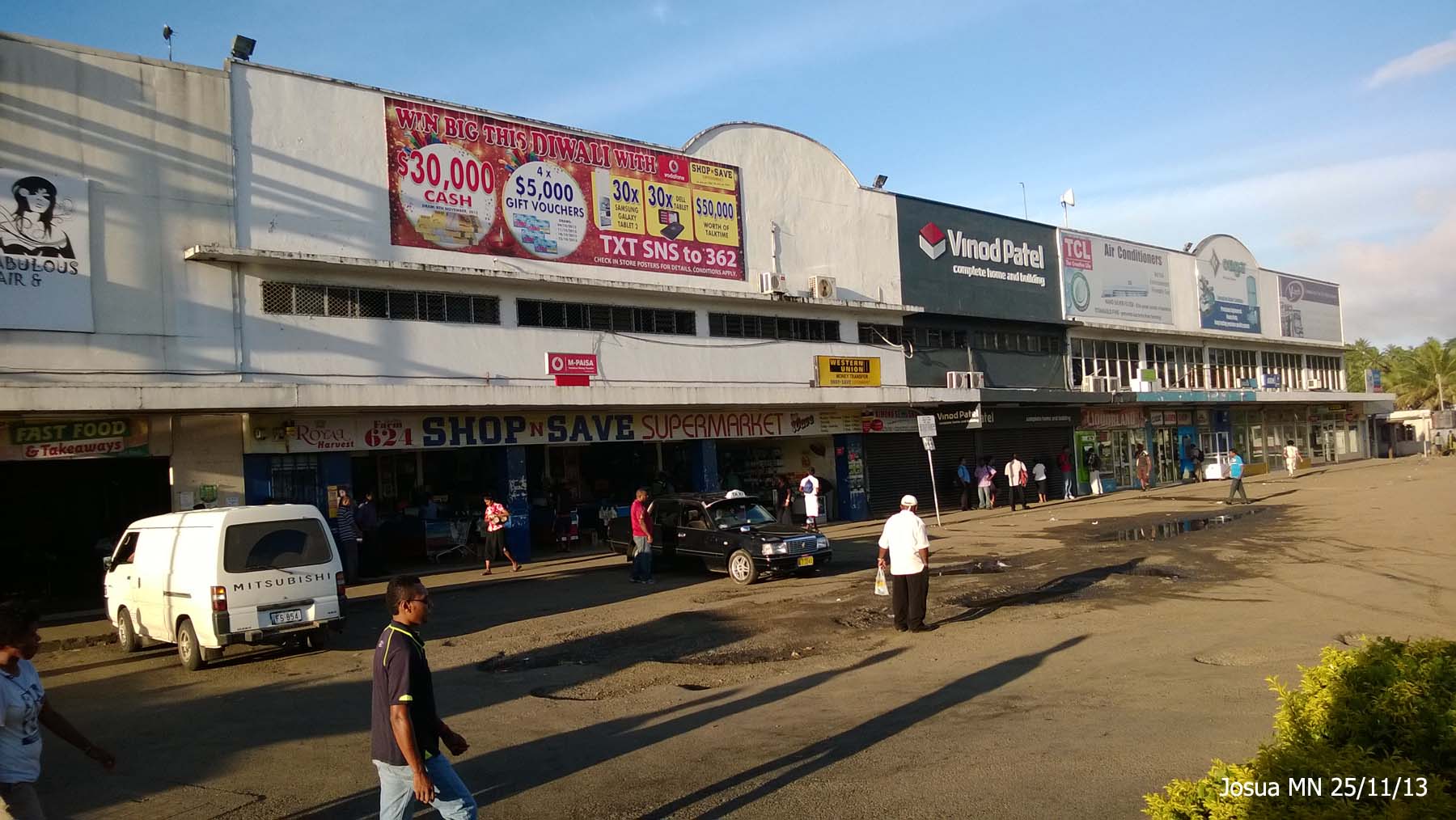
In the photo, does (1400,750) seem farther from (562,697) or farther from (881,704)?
(562,697)

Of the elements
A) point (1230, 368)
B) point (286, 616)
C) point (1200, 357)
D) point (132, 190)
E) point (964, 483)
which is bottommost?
point (286, 616)

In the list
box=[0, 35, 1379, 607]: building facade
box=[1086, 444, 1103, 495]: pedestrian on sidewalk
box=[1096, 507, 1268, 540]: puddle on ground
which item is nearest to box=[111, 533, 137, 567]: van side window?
box=[0, 35, 1379, 607]: building facade

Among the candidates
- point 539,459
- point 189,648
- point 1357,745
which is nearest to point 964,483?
point 539,459

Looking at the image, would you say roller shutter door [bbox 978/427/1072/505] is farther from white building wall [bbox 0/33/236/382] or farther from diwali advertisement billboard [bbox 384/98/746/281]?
white building wall [bbox 0/33/236/382]

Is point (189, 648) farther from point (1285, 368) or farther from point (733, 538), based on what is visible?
point (1285, 368)

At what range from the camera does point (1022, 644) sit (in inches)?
432

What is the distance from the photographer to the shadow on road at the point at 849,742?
6.29 meters

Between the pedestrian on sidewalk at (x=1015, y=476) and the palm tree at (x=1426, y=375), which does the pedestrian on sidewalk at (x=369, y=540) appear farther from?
the palm tree at (x=1426, y=375)

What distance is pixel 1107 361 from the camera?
135ft

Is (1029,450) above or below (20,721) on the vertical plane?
above

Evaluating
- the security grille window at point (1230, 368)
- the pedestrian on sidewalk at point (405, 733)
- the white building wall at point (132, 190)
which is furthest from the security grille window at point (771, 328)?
the security grille window at point (1230, 368)

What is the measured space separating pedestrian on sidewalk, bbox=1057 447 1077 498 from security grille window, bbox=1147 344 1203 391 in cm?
854

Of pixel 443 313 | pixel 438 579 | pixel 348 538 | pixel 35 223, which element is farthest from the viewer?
pixel 443 313

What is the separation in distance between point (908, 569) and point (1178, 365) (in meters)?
38.2
